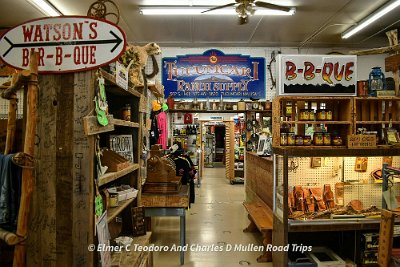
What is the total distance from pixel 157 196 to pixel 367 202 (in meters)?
2.58

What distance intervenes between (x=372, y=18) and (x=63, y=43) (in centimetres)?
674

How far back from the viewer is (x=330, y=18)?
6.89 metres

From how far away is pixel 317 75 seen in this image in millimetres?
4734

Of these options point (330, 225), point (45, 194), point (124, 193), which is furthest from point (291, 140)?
point (45, 194)

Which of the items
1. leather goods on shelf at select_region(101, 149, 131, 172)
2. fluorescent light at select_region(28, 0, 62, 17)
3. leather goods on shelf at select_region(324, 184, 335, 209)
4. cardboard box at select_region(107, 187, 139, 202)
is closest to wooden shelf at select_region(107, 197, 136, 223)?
cardboard box at select_region(107, 187, 139, 202)

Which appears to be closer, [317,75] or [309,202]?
[309,202]

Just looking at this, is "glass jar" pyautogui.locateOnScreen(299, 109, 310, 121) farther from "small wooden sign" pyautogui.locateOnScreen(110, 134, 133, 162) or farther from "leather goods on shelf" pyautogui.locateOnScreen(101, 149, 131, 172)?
"leather goods on shelf" pyautogui.locateOnScreen(101, 149, 131, 172)

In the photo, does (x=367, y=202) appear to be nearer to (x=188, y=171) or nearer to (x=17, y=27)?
(x=188, y=171)

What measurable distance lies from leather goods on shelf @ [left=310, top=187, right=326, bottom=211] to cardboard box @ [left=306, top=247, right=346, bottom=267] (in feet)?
1.72

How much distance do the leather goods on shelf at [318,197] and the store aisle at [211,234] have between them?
1.12 metres

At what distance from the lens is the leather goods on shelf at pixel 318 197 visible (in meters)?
3.69

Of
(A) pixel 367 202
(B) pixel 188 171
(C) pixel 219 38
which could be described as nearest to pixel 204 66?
(C) pixel 219 38

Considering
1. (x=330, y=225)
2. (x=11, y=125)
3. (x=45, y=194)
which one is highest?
(x=11, y=125)

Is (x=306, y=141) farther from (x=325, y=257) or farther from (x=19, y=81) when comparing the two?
(x=19, y=81)
